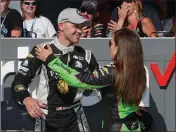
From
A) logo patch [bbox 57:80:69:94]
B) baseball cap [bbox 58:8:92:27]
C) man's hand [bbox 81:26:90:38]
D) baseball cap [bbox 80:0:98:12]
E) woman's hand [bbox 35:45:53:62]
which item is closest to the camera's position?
woman's hand [bbox 35:45:53:62]

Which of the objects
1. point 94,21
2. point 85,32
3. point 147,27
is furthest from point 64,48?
point 94,21

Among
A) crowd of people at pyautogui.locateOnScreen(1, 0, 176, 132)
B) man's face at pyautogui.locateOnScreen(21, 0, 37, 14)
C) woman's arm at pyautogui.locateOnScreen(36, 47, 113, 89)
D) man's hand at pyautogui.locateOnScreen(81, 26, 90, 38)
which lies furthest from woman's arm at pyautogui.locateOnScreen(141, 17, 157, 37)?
woman's arm at pyautogui.locateOnScreen(36, 47, 113, 89)

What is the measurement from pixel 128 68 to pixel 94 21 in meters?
2.44

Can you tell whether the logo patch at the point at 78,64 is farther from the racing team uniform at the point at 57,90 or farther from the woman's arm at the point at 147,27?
the woman's arm at the point at 147,27

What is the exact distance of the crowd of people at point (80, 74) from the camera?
164 inches

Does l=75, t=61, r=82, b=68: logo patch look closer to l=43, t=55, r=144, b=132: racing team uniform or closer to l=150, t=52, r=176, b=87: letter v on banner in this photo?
l=43, t=55, r=144, b=132: racing team uniform

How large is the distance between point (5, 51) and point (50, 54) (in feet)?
5.04

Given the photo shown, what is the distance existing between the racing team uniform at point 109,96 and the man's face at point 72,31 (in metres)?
0.55

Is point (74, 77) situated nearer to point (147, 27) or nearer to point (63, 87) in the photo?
point (63, 87)

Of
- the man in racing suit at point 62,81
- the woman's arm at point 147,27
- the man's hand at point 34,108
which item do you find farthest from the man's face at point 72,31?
the woman's arm at point 147,27

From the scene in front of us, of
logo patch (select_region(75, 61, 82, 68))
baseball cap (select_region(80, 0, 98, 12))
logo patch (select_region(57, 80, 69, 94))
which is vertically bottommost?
logo patch (select_region(57, 80, 69, 94))

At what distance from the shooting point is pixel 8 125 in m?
5.85

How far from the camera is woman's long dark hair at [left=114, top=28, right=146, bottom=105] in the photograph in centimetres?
412

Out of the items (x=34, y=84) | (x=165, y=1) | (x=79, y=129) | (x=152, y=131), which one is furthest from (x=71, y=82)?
(x=165, y=1)
